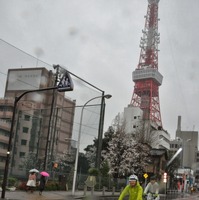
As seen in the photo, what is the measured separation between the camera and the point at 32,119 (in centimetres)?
4106

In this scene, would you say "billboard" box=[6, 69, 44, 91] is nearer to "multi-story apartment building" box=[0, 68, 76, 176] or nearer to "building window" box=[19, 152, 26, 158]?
"multi-story apartment building" box=[0, 68, 76, 176]

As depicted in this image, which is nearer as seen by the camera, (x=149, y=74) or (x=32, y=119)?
(x=32, y=119)

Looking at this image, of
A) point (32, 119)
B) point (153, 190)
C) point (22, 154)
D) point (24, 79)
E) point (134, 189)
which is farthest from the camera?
point (32, 119)

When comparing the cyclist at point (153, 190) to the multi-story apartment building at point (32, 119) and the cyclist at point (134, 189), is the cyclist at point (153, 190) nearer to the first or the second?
the cyclist at point (134, 189)

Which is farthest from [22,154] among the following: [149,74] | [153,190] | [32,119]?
[149,74]

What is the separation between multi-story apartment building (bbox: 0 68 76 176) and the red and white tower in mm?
78697

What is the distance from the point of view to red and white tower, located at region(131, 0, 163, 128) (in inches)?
4968

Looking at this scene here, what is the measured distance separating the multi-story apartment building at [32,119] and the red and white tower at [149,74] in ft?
258

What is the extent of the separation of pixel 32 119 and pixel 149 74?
96385mm

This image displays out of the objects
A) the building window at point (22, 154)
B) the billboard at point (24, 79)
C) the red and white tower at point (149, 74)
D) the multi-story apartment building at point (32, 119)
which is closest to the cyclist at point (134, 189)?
the multi-story apartment building at point (32, 119)

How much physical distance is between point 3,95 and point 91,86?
1220cm

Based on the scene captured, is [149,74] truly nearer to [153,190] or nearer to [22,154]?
[22,154]

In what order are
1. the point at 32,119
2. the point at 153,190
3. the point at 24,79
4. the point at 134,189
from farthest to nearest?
the point at 32,119 < the point at 24,79 < the point at 153,190 < the point at 134,189

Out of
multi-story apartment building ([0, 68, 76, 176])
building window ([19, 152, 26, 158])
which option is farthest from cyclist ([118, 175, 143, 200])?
building window ([19, 152, 26, 158])
